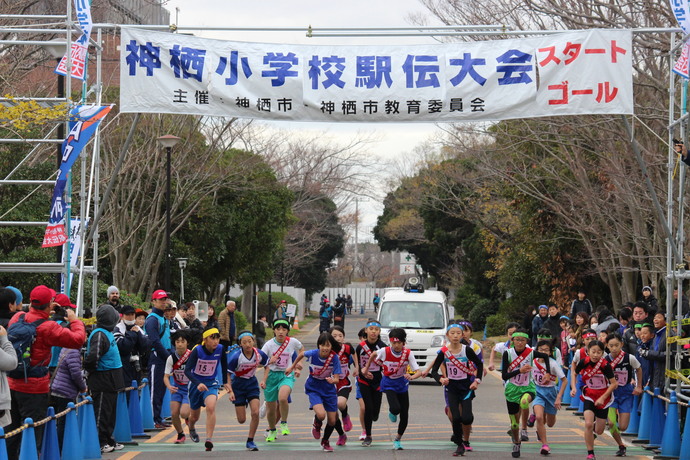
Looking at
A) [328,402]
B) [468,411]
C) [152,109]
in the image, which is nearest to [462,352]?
[468,411]

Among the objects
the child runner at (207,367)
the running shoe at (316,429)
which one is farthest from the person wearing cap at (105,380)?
the running shoe at (316,429)

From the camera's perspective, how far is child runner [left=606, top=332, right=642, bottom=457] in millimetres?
13336

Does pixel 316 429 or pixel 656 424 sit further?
pixel 656 424

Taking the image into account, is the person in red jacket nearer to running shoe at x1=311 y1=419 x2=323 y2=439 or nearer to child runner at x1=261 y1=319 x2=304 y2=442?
child runner at x1=261 y1=319 x2=304 y2=442

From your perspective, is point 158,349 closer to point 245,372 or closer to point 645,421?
point 245,372

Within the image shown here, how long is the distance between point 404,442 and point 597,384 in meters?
2.76

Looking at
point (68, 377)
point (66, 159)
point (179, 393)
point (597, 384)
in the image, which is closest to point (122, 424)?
point (179, 393)

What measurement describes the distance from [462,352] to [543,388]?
1.19 m

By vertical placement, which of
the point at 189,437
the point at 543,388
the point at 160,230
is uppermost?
the point at 160,230

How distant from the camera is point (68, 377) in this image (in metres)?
11.6

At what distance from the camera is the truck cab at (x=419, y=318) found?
77.3 ft

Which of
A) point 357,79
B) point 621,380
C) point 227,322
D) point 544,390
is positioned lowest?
point 544,390

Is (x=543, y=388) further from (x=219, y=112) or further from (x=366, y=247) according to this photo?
(x=366, y=247)

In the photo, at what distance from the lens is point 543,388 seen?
43.4 ft
